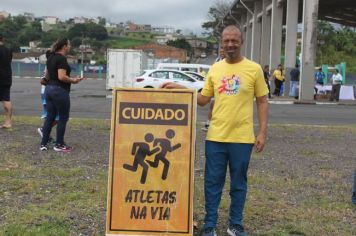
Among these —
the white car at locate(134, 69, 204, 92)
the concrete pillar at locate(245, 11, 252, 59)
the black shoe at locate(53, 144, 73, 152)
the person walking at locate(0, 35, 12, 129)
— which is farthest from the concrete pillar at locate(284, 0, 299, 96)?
the black shoe at locate(53, 144, 73, 152)

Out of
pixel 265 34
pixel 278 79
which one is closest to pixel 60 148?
pixel 278 79

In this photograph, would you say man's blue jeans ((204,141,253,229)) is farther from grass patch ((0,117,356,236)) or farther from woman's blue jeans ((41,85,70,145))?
woman's blue jeans ((41,85,70,145))

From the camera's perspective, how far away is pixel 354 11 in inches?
1656

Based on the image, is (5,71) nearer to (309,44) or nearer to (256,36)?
(309,44)

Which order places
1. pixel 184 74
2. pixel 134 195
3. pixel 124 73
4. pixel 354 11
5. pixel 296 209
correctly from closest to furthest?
pixel 134 195
pixel 296 209
pixel 184 74
pixel 124 73
pixel 354 11

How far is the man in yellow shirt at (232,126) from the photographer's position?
4.65m

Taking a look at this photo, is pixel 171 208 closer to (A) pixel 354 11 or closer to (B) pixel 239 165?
(B) pixel 239 165

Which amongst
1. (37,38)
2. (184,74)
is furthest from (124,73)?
(37,38)

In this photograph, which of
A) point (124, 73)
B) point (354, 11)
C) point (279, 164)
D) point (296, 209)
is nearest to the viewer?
point (296, 209)

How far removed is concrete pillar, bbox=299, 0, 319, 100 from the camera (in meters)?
26.7

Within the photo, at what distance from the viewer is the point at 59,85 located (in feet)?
27.5

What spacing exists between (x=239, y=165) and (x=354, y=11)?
40480mm

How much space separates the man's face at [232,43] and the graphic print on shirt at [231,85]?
6.8 inches

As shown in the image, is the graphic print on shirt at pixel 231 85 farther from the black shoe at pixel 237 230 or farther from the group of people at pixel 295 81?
the group of people at pixel 295 81
